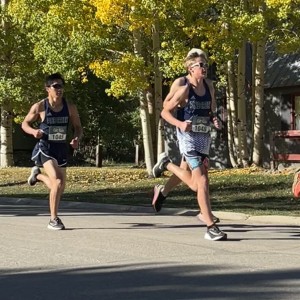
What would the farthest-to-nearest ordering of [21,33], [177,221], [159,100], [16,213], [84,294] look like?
[21,33]
[159,100]
[16,213]
[177,221]
[84,294]

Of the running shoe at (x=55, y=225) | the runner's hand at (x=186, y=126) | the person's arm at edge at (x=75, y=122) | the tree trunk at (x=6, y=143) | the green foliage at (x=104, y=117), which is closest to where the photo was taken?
the runner's hand at (x=186, y=126)

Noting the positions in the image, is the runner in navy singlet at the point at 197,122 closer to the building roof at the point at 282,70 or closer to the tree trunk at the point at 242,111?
the tree trunk at the point at 242,111

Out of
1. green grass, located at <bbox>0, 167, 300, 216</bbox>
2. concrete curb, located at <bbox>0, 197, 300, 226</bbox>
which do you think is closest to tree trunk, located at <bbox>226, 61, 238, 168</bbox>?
green grass, located at <bbox>0, 167, 300, 216</bbox>

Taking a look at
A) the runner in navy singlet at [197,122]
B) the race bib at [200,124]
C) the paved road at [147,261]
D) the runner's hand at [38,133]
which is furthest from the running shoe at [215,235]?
the runner's hand at [38,133]

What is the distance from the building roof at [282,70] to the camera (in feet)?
78.9

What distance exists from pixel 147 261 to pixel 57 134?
9.93 ft

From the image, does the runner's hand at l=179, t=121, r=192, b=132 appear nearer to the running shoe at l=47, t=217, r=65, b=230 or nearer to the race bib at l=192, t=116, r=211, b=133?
the race bib at l=192, t=116, r=211, b=133

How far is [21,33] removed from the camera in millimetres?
26734

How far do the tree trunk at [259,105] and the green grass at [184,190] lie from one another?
4.09 feet

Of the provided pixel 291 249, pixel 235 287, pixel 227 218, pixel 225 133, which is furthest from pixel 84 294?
pixel 225 133

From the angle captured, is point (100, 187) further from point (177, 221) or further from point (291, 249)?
point (291, 249)

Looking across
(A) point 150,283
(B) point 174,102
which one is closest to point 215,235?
(B) point 174,102

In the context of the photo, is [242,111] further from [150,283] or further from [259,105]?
[150,283]

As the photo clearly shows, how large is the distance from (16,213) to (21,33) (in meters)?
15.2
